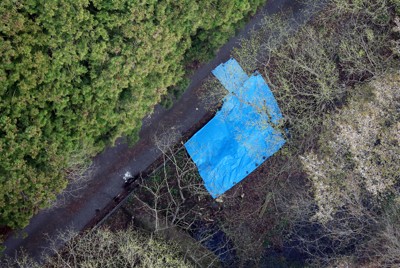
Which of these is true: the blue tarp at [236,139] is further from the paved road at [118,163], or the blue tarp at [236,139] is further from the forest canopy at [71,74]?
the forest canopy at [71,74]

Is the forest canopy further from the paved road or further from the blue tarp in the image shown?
the blue tarp

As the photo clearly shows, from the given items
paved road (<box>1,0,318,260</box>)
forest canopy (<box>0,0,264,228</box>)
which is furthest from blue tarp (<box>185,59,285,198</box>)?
forest canopy (<box>0,0,264,228</box>)

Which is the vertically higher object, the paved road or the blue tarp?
the paved road

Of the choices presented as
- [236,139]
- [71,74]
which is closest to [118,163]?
[236,139]

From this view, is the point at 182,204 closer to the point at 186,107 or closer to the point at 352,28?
the point at 186,107

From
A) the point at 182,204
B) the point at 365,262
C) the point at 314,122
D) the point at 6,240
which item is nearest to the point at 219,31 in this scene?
the point at 314,122

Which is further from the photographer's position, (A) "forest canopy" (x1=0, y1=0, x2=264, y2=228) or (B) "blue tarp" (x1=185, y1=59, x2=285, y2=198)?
(B) "blue tarp" (x1=185, y1=59, x2=285, y2=198)

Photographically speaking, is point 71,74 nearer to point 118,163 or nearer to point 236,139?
point 118,163
